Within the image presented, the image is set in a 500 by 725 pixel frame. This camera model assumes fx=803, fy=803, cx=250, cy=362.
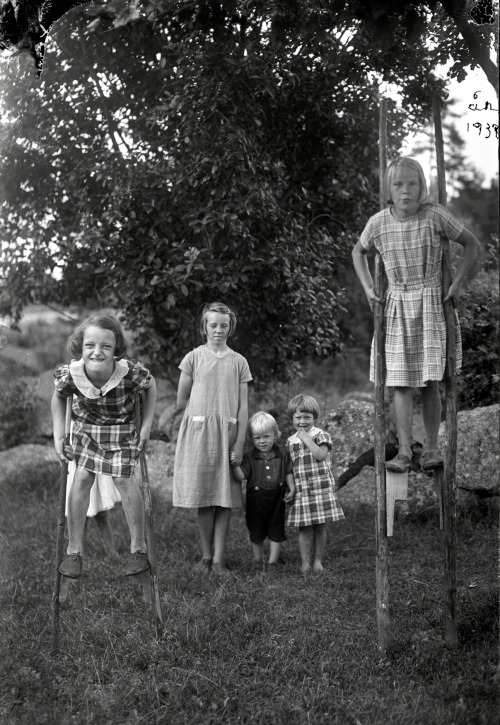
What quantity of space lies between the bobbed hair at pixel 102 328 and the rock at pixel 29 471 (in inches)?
135

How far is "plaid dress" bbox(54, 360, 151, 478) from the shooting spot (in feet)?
15.3

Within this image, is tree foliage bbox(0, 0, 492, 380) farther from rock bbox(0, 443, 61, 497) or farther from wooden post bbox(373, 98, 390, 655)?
wooden post bbox(373, 98, 390, 655)

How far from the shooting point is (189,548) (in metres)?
6.25

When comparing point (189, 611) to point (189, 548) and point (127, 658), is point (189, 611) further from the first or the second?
point (189, 548)

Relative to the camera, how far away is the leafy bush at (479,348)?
7.40 meters

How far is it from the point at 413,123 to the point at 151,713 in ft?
17.8

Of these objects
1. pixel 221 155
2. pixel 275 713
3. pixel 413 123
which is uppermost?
pixel 413 123

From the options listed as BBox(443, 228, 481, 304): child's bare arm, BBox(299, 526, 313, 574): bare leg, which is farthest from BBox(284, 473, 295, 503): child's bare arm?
BBox(443, 228, 481, 304): child's bare arm

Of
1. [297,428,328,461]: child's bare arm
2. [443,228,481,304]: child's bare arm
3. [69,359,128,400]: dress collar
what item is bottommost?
[297,428,328,461]: child's bare arm

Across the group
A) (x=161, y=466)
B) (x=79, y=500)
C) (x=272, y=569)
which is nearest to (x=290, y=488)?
(x=272, y=569)

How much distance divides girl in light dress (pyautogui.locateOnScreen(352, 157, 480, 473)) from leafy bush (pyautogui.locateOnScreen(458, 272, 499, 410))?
2.83 metres

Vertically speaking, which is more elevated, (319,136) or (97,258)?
(319,136)

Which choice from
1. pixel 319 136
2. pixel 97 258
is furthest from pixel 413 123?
pixel 97 258

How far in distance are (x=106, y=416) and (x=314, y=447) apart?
161 cm
